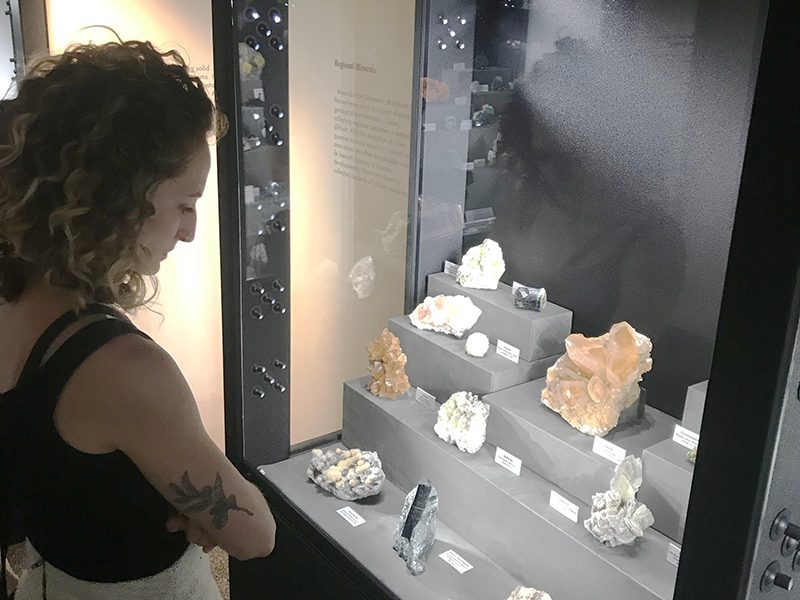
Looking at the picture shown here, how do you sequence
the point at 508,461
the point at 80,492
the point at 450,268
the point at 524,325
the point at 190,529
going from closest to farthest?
1. the point at 80,492
2. the point at 190,529
3. the point at 508,461
4. the point at 524,325
5. the point at 450,268

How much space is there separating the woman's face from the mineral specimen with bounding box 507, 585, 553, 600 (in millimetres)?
948

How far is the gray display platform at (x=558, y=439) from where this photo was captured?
1651mm

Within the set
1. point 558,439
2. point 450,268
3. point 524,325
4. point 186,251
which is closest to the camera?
point 558,439

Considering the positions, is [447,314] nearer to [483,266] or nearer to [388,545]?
[483,266]

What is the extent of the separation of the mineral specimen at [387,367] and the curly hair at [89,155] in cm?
105

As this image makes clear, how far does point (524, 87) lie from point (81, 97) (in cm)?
116

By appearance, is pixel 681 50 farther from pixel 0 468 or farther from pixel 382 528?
pixel 0 468

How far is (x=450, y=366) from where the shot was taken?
2.04m

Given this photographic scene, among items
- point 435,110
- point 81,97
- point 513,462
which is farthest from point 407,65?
point 81,97

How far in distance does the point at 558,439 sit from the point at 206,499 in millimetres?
806

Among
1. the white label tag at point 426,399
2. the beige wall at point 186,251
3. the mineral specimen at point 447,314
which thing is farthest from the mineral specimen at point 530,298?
the beige wall at point 186,251

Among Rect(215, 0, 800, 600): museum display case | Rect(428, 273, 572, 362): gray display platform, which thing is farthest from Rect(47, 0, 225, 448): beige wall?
Rect(428, 273, 572, 362): gray display platform

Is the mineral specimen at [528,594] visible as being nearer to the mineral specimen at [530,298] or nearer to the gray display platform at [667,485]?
the gray display platform at [667,485]

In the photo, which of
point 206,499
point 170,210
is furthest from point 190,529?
point 170,210
